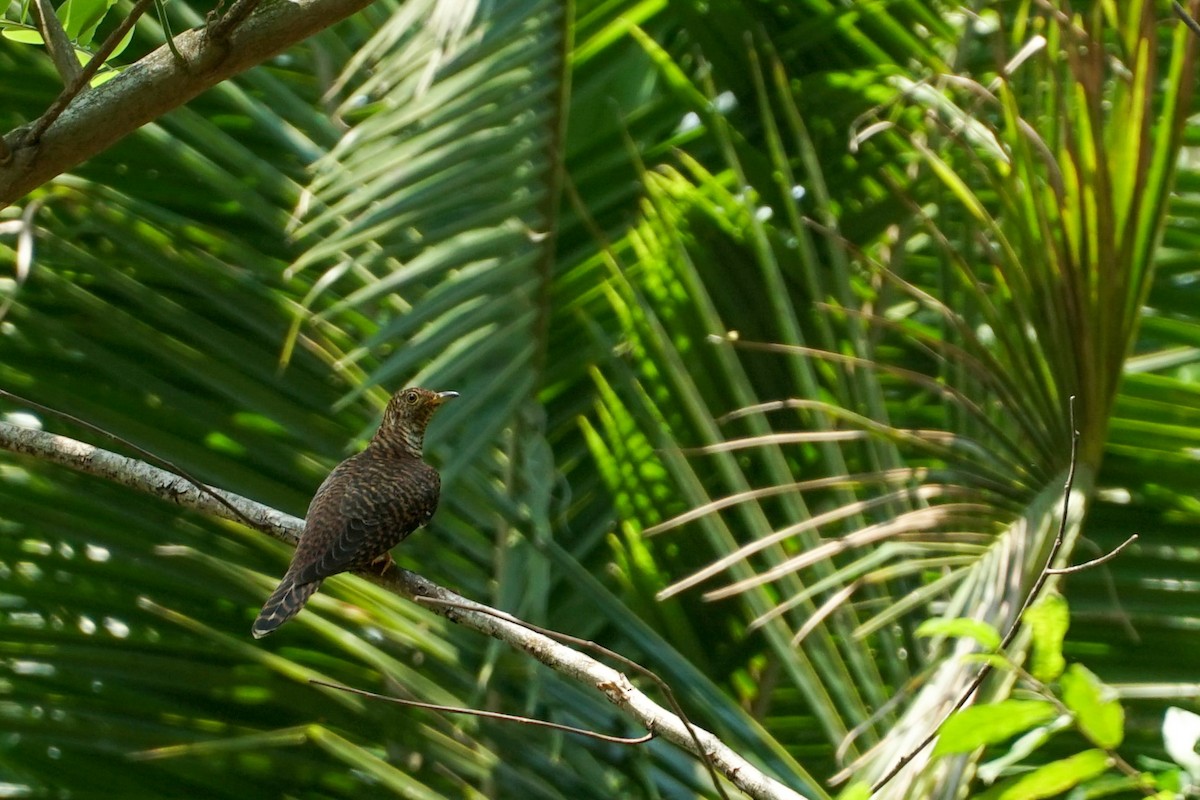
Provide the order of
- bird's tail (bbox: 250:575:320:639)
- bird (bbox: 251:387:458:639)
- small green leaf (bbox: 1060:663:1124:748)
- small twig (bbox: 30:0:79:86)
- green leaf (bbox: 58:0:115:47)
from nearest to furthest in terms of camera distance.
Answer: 1. small green leaf (bbox: 1060:663:1124:748)
2. small twig (bbox: 30:0:79:86)
3. green leaf (bbox: 58:0:115:47)
4. bird's tail (bbox: 250:575:320:639)
5. bird (bbox: 251:387:458:639)

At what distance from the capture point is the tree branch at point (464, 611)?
2.08 metres

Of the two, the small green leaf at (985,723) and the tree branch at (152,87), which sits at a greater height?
the tree branch at (152,87)

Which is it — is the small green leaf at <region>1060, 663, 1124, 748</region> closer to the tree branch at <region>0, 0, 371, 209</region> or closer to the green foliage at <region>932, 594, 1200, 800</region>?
the green foliage at <region>932, 594, 1200, 800</region>

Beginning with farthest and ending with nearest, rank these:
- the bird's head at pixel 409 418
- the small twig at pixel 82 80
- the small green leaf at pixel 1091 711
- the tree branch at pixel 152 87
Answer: the bird's head at pixel 409 418, the tree branch at pixel 152 87, the small twig at pixel 82 80, the small green leaf at pixel 1091 711

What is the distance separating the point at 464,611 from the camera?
2.77 meters

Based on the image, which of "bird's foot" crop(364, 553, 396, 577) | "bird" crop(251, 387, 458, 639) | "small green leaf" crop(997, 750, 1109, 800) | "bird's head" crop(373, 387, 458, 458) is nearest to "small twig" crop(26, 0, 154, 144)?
"bird" crop(251, 387, 458, 639)

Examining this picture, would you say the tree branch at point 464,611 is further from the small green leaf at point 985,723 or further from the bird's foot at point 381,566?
the small green leaf at point 985,723

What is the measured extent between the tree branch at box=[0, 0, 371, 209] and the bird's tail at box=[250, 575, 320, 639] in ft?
4.66

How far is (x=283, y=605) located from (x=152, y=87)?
1527 millimetres

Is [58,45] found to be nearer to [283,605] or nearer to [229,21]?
[229,21]

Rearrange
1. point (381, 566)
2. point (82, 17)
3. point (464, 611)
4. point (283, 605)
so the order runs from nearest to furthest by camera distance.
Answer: point (82, 17) → point (464, 611) → point (283, 605) → point (381, 566)

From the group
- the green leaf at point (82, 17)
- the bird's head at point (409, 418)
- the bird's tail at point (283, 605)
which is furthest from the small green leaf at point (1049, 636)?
the bird's head at point (409, 418)

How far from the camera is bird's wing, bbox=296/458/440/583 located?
3.41m

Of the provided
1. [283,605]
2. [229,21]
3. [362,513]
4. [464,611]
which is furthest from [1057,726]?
[362,513]
